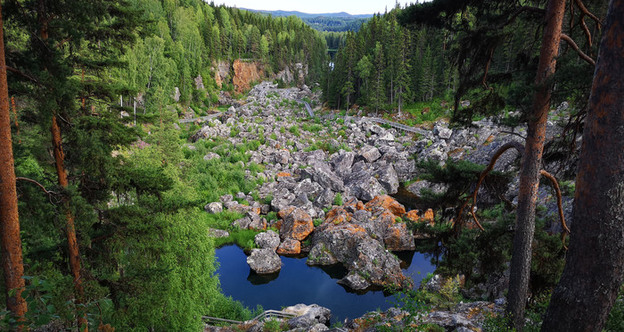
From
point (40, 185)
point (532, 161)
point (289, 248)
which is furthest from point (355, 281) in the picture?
point (40, 185)

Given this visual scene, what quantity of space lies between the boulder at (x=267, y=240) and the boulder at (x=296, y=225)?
877mm

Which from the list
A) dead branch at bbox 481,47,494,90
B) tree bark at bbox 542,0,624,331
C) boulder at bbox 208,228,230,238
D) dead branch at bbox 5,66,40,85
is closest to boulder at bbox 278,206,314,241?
boulder at bbox 208,228,230,238

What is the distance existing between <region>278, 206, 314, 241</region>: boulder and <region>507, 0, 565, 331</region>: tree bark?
19.0 metres

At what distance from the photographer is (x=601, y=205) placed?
318 cm

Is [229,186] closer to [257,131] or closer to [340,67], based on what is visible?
[257,131]

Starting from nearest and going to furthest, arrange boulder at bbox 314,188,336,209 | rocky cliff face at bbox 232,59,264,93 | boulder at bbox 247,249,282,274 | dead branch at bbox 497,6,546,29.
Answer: dead branch at bbox 497,6,546,29 → boulder at bbox 247,249,282,274 → boulder at bbox 314,188,336,209 → rocky cliff face at bbox 232,59,264,93

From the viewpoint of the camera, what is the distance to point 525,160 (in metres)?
5.96

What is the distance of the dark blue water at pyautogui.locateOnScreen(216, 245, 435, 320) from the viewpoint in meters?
18.5

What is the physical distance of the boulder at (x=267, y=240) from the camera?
2362 cm

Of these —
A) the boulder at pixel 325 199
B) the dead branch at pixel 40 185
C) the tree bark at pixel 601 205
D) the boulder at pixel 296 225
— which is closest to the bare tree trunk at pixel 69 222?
the dead branch at pixel 40 185

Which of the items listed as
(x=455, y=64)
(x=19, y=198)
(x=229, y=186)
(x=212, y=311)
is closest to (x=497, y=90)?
(x=455, y=64)

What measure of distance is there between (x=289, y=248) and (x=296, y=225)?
77.7 inches

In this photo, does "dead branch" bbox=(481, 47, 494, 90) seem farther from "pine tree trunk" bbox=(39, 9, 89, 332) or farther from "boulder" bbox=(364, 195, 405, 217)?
"boulder" bbox=(364, 195, 405, 217)

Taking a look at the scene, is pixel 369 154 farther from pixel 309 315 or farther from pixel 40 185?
pixel 40 185
